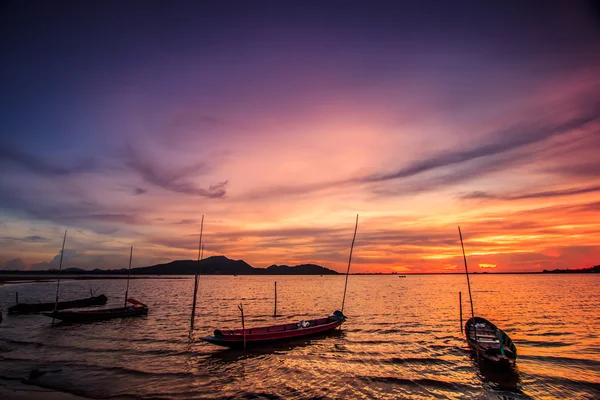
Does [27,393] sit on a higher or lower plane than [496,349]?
lower

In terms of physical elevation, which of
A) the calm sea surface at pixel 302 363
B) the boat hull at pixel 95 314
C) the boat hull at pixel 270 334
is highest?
the boat hull at pixel 270 334

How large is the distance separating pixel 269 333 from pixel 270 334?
13 centimetres

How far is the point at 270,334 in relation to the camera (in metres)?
24.9

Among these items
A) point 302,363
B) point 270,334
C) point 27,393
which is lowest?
point 302,363

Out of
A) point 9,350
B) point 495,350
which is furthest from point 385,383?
point 9,350

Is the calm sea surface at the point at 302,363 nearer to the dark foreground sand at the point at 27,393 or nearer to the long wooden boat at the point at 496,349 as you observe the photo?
the dark foreground sand at the point at 27,393

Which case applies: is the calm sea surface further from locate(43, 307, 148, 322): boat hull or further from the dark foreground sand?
locate(43, 307, 148, 322): boat hull

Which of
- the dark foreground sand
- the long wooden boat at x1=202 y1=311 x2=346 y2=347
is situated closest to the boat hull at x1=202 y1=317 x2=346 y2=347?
the long wooden boat at x1=202 y1=311 x2=346 y2=347

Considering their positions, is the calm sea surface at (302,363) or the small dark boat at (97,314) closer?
the calm sea surface at (302,363)

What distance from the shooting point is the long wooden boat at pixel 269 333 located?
897 inches

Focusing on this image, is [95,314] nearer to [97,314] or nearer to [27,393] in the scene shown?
[97,314]

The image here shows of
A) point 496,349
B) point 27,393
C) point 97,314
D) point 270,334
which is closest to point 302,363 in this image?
point 270,334

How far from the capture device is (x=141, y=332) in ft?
100

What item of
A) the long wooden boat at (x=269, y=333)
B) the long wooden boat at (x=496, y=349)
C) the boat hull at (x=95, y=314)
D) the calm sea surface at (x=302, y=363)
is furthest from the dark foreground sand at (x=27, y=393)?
the long wooden boat at (x=496, y=349)
